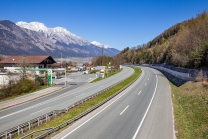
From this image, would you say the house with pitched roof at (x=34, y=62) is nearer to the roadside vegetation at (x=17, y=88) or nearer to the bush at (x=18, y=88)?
the roadside vegetation at (x=17, y=88)

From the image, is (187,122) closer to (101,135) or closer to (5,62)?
(101,135)

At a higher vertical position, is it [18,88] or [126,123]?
[126,123]

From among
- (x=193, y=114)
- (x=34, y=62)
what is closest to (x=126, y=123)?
(x=193, y=114)

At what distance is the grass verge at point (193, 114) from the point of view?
52.7ft

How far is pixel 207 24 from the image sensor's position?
48375 millimetres

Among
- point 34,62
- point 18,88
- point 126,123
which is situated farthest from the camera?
point 34,62

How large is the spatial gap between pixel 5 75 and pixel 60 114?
1193 inches

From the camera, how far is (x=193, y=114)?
21.6 metres

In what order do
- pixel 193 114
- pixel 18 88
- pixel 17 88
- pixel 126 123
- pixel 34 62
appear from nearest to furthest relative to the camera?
pixel 126 123
pixel 193 114
pixel 17 88
pixel 18 88
pixel 34 62

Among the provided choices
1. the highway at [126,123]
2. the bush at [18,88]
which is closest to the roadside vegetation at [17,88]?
the bush at [18,88]

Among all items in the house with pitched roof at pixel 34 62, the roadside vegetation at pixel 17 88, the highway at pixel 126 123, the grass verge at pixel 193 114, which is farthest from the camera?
the house with pitched roof at pixel 34 62

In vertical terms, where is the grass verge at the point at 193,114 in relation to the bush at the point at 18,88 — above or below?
above

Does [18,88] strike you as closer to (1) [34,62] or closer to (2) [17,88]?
(2) [17,88]

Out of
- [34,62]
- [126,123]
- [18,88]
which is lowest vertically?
[18,88]
